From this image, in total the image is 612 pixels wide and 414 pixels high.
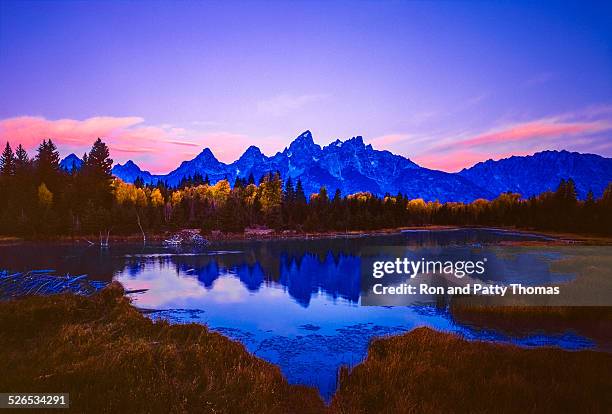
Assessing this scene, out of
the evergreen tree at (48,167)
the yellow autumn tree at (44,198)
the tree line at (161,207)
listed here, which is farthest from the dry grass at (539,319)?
the evergreen tree at (48,167)

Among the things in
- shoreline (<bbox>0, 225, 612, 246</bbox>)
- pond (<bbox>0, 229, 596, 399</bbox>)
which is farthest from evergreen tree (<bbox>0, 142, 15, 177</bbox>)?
pond (<bbox>0, 229, 596, 399</bbox>)

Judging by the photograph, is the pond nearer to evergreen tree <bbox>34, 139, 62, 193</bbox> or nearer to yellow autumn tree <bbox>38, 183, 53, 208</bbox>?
yellow autumn tree <bbox>38, 183, 53, 208</bbox>

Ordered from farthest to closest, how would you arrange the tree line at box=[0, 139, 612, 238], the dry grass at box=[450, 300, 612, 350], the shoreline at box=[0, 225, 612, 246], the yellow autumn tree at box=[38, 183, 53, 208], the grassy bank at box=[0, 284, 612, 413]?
the tree line at box=[0, 139, 612, 238] → the yellow autumn tree at box=[38, 183, 53, 208] → the shoreline at box=[0, 225, 612, 246] → the dry grass at box=[450, 300, 612, 350] → the grassy bank at box=[0, 284, 612, 413]

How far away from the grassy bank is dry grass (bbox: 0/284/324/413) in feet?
0.16

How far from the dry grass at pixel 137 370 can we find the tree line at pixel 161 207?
9254 centimetres

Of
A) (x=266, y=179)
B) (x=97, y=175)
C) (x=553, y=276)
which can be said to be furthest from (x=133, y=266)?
(x=266, y=179)

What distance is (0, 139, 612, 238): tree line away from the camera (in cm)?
10431

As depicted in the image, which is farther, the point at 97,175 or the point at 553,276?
the point at 97,175

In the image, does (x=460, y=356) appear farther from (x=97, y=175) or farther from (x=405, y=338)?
(x=97, y=175)

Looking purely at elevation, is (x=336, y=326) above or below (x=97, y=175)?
below

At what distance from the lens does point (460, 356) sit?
60.6ft

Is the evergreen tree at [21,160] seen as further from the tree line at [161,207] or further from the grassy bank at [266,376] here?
the grassy bank at [266,376]

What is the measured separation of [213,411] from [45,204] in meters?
110

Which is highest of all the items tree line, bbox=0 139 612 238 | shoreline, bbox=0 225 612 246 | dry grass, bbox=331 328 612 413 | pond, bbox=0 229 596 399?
tree line, bbox=0 139 612 238
